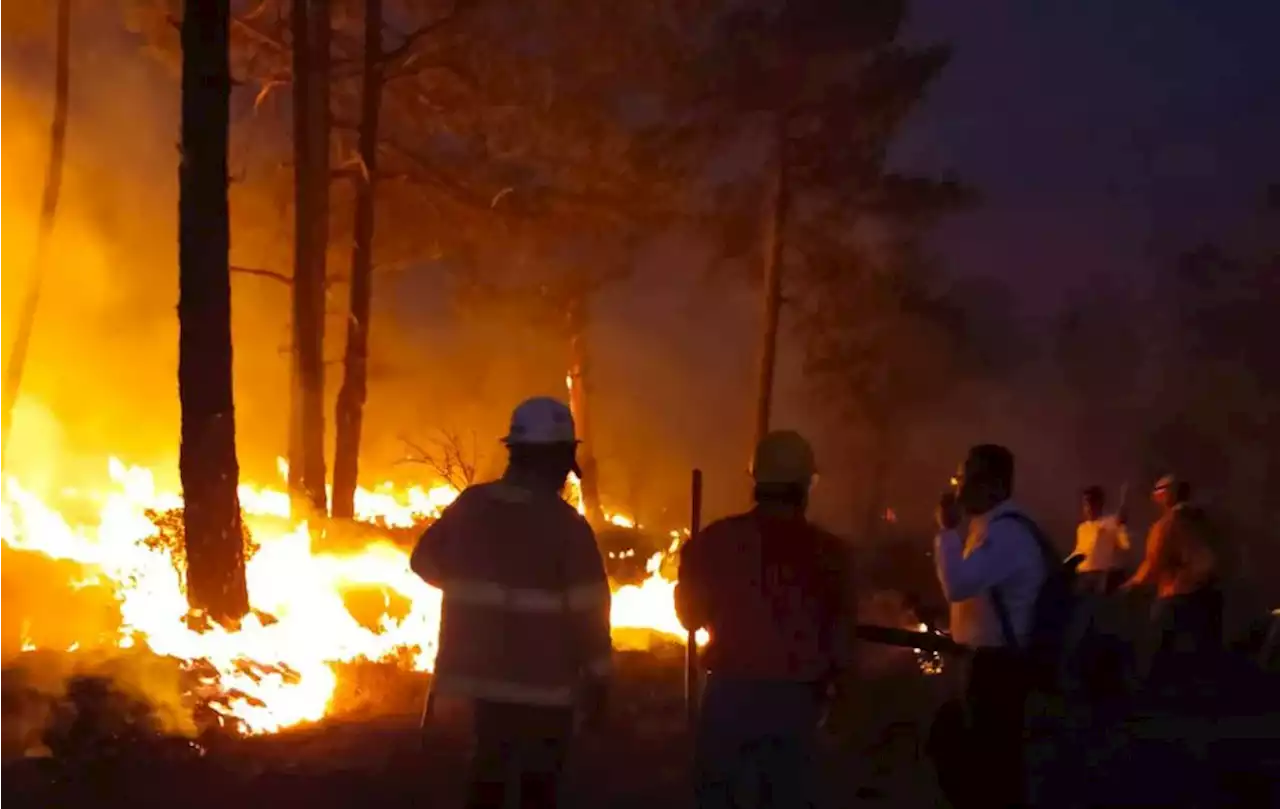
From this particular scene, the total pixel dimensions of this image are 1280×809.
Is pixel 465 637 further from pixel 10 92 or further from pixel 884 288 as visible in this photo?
pixel 10 92

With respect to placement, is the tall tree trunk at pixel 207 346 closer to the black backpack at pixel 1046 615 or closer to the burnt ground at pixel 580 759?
the burnt ground at pixel 580 759

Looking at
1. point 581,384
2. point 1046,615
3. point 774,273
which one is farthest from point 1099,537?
point 581,384

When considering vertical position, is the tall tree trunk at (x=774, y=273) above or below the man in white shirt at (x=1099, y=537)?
above

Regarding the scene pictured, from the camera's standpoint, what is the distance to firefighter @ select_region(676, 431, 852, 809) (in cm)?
423

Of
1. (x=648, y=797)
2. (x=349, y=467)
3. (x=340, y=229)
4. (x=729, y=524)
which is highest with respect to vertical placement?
(x=340, y=229)

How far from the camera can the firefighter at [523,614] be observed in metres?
4.45

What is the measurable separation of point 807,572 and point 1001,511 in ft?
3.78

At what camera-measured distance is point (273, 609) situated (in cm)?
977

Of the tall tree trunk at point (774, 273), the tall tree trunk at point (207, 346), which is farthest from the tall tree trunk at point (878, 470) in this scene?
the tall tree trunk at point (207, 346)

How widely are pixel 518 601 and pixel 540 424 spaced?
623mm

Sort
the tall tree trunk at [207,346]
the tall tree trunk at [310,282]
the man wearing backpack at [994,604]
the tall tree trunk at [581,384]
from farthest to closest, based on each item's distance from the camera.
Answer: the tall tree trunk at [581,384] < the tall tree trunk at [310,282] < the tall tree trunk at [207,346] < the man wearing backpack at [994,604]

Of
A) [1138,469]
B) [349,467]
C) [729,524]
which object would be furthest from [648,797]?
[1138,469]

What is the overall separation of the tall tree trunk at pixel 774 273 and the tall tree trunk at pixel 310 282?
9200 millimetres

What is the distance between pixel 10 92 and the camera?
78.2 feet
